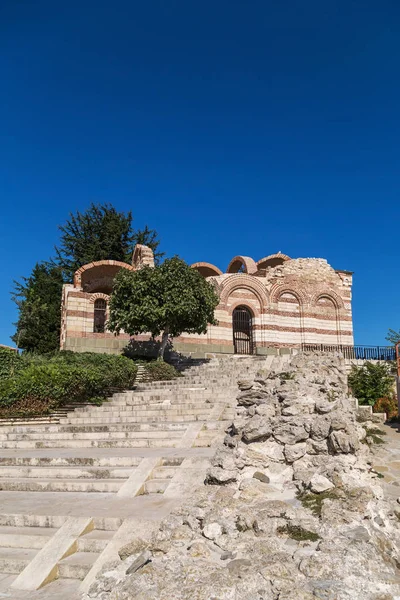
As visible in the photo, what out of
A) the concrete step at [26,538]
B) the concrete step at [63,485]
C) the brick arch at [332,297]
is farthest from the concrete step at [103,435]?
the brick arch at [332,297]

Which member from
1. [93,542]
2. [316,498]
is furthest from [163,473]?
[316,498]

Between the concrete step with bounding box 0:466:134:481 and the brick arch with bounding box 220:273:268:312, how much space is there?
16.7m

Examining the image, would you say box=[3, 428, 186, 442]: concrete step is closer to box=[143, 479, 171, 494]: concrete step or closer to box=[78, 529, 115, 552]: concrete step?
box=[143, 479, 171, 494]: concrete step

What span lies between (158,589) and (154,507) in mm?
1680

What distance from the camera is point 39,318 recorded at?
23109 mm

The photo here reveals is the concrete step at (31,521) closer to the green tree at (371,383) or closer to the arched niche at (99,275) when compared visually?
the green tree at (371,383)

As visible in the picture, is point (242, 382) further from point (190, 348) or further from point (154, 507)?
point (190, 348)

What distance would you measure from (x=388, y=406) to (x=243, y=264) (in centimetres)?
1401

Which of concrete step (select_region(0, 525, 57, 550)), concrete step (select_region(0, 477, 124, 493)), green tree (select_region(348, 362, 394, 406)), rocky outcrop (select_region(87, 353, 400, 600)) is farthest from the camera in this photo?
green tree (select_region(348, 362, 394, 406))

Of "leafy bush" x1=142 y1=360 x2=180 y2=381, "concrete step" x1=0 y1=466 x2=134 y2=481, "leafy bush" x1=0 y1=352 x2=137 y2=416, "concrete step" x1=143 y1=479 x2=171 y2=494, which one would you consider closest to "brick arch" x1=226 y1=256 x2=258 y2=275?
"leafy bush" x1=142 y1=360 x2=180 y2=381

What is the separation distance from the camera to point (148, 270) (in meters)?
18.1

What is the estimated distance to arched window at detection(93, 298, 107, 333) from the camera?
22422 mm

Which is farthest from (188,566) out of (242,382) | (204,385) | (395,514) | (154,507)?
(204,385)

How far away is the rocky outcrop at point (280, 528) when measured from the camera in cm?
326
